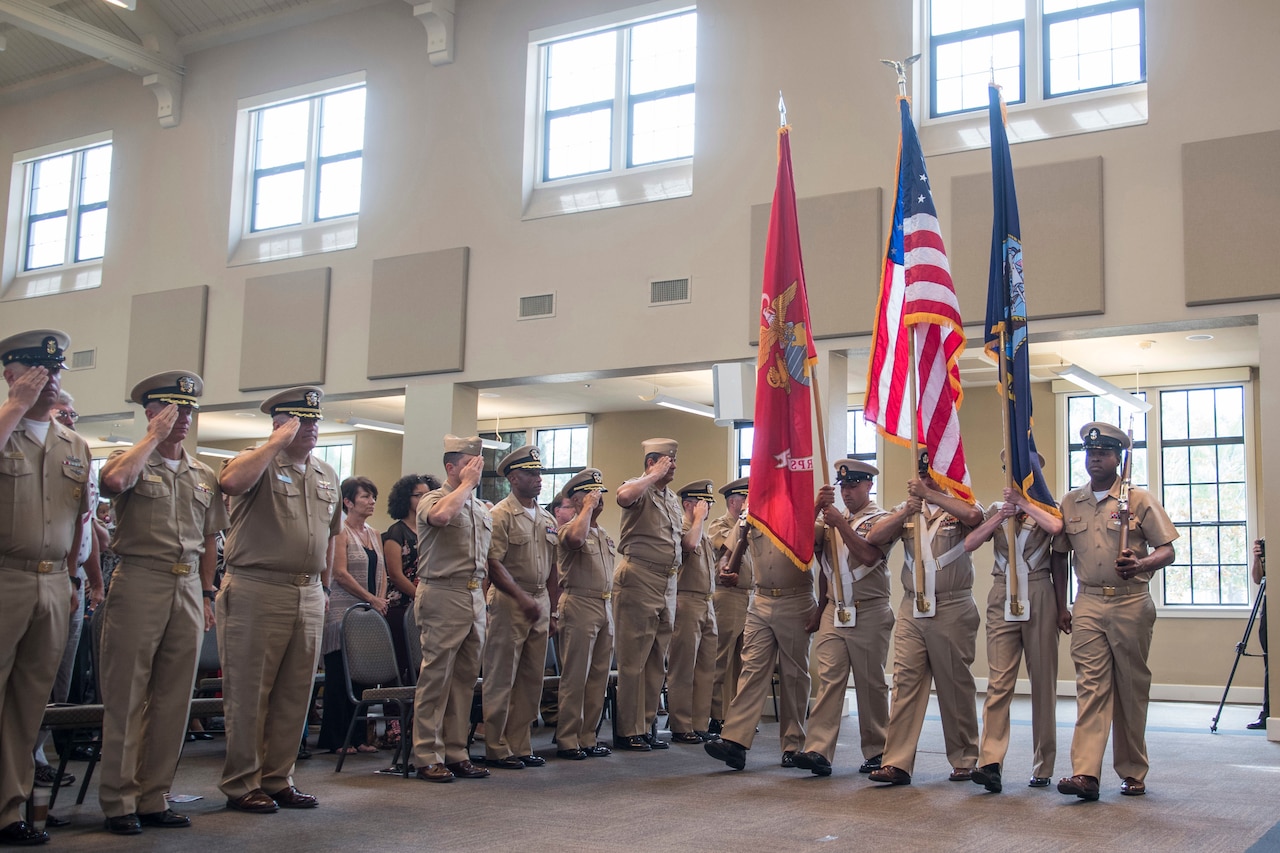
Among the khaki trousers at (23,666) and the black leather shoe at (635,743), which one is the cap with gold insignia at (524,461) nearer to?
the black leather shoe at (635,743)

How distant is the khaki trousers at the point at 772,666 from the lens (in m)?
6.03

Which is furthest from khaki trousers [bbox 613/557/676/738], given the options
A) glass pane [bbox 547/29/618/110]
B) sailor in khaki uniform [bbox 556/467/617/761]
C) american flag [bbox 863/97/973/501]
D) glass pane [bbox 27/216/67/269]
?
glass pane [bbox 27/216/67/269]

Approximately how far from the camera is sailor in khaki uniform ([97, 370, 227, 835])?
425cm

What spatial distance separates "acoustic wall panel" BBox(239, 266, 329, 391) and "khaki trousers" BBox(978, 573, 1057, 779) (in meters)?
7.75

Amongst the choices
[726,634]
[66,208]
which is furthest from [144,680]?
[66,208]

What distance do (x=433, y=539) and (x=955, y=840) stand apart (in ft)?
9.08

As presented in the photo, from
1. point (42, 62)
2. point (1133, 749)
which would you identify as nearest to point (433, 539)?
point (1133, 749)

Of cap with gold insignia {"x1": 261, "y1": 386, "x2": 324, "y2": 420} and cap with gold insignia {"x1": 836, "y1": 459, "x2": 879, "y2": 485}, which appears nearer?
cap with gold insignia {"x1": 261, "y1": 386, "x2": 324, "y2": 420}

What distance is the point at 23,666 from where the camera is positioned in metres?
3.96

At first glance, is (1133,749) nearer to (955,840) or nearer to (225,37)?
(955,840)

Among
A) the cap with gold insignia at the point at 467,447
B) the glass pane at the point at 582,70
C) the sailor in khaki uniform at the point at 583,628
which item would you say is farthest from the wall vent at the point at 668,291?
the cap with gold insignia at the point at 467,447

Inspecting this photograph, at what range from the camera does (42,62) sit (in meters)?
13.6

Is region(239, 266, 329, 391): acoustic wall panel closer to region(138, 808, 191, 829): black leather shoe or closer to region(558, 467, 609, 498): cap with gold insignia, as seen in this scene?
region(558, 467, 609, 498): cap with gold insignia

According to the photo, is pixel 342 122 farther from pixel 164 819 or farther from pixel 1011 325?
pixel 164 819
